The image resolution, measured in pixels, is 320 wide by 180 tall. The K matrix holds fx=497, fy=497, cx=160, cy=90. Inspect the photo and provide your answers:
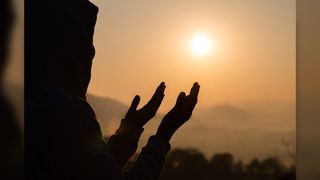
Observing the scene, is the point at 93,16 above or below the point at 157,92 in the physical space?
above

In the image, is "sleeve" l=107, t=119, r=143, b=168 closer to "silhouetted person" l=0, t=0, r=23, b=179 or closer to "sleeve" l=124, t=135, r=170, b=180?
"sleeve" l=124, t=135, r=170, b=180

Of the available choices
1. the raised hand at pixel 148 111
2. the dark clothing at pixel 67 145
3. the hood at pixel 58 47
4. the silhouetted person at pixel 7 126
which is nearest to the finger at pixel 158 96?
the raised hand at pixel 148 111

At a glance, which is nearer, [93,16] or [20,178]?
[20,178]

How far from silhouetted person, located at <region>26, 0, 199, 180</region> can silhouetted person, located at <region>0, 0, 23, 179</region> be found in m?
0.14

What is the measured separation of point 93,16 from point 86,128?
0.32 m

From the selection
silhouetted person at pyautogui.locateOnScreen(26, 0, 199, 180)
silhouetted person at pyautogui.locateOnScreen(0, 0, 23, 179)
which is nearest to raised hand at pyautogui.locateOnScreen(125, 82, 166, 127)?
silhouetted person at pyautogui.locateOnScreen(26, 0, 199, 180)

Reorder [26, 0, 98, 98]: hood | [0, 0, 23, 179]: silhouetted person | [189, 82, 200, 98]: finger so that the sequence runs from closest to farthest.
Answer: [0, 0, 23, 179]: silhouetted person → [26, 0, 98, 98]: hood → [189, 82, 200, 98]: finger

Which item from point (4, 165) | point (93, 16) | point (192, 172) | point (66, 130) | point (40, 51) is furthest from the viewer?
point (192, 172)

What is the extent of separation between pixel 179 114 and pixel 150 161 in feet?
0.41

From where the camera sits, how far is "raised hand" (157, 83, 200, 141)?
792mm

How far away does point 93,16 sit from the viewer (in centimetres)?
87

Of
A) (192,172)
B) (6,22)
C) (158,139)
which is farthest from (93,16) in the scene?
(192,172)

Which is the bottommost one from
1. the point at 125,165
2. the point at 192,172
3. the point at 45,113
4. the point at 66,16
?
the point at 192,172

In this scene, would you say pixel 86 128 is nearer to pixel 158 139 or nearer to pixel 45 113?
pixel 45 113
